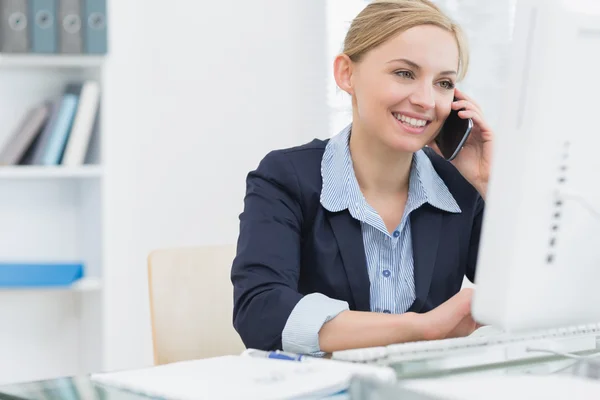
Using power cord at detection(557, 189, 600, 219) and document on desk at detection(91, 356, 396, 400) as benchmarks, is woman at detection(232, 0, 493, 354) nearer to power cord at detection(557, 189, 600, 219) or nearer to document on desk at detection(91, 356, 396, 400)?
document on desk at detection(91, 356, 396, 400)

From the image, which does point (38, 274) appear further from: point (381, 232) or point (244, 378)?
point (244, 378)

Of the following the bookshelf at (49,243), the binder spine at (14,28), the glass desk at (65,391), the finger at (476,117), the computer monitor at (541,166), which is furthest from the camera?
the bookshelf at (49,243)

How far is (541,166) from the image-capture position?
2.83 ft

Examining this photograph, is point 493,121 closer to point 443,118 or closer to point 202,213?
point 202,213

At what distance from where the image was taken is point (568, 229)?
90 centimetres

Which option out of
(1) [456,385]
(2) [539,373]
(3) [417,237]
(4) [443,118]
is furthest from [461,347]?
(4) [443,118]

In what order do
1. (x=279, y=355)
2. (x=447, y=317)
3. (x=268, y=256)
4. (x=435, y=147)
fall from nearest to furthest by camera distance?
(x=279, y=355) → (x=447, y=317) → (x=268, y=256) → (x=435, y=147)

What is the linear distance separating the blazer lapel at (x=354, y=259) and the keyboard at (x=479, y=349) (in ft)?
1.36

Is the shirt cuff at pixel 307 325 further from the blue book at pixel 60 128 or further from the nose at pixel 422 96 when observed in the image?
the blue book at pixel 60 128

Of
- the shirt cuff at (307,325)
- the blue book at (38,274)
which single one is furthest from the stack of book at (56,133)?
the shirt cuff at (307,325)

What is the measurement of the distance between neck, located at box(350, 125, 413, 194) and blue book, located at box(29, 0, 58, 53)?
138 centimetres

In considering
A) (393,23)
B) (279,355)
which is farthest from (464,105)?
(279,355)

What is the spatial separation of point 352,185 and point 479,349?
0.60 metres

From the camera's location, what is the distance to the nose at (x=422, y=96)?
1.63 m
